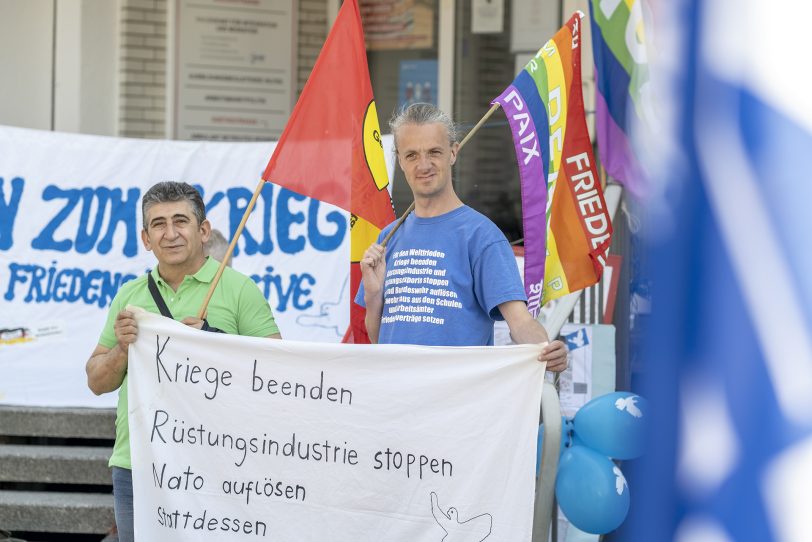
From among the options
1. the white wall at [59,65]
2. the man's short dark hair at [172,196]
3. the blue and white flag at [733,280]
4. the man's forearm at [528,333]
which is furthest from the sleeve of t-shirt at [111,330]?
the white wall at [59,65]

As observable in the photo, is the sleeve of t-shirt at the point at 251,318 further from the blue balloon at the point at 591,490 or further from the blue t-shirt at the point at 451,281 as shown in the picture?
the blue balloon at the point at 591,490

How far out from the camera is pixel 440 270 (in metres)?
3.35

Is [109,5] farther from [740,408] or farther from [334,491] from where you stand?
[740,408]

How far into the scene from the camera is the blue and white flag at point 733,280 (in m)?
0.79

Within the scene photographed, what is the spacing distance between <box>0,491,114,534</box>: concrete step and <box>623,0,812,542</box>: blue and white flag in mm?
5107

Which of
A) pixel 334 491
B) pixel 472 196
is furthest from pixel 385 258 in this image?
pixel 472 196

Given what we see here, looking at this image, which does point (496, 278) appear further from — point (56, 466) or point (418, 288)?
point (56, 466)

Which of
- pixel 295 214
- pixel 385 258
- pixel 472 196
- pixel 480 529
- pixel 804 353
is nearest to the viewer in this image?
pixel 804 353

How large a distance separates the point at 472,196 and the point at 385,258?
503 cm

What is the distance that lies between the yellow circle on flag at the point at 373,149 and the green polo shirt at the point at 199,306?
2.52ft

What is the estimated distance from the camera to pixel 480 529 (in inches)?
131

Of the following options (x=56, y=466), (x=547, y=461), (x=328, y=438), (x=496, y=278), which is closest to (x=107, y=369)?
(x=328, y=438)

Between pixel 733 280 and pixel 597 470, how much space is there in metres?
3.05

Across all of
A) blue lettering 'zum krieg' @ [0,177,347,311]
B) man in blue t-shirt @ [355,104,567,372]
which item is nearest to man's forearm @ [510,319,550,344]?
man in blue t-shirt @ [355,104,567,372]
